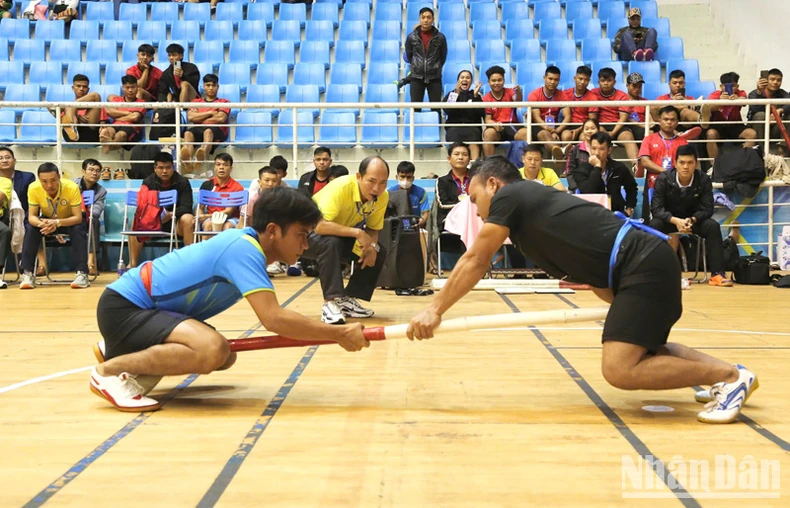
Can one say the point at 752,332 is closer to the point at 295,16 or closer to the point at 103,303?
the point at 103,303

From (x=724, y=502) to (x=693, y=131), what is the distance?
8777 mm

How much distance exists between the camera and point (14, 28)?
14.2 metres

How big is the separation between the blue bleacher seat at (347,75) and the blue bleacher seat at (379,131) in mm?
777

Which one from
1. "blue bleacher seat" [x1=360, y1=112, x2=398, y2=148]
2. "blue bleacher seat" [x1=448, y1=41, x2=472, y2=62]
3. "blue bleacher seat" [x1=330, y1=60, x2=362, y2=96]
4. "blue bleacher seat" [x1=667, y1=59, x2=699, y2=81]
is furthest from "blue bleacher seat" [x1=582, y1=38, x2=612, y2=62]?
"blue bleacher seat" [x1=330, y1=60, x2=362, y2=96]

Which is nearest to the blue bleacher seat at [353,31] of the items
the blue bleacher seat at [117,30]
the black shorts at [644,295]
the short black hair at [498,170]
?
the blue bleacher seat at [117,30]

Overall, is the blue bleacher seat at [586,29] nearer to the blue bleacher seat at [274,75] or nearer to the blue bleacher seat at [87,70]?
the blue bleacher seat at [274,75]

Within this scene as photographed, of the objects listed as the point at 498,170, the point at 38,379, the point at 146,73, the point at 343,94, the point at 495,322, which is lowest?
the point at 38,379

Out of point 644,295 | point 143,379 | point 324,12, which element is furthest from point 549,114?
point 143,379

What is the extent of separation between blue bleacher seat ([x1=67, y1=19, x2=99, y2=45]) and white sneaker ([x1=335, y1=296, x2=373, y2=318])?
9.55m

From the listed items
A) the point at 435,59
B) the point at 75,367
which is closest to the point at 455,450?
the point at 75,367

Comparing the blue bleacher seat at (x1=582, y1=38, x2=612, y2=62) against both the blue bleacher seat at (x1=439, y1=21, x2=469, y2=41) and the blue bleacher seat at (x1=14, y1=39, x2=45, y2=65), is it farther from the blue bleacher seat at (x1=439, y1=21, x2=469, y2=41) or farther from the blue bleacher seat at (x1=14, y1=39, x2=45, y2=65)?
the blue bleacher seat at (x1=14, y1=39, x2=45, y2=65)

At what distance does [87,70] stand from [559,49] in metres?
7.10

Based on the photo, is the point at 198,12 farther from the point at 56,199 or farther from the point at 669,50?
the point at 669,50

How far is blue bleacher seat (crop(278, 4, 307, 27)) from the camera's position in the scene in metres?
14.1
